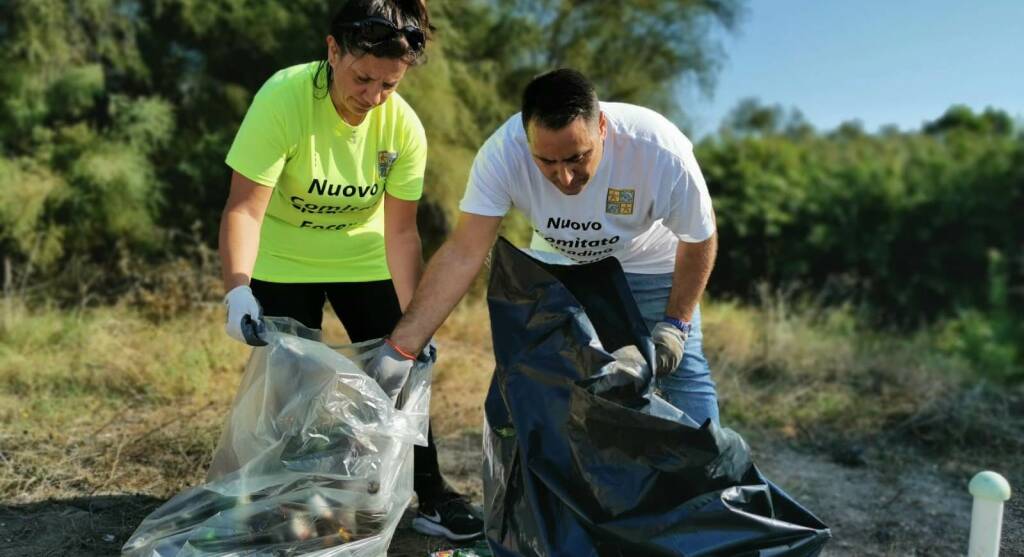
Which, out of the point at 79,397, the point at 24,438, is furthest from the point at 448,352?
the point at 24,438

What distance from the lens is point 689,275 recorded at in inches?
96.3

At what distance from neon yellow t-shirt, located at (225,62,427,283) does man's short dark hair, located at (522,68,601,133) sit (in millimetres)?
583

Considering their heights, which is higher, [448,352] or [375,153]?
[375,153]

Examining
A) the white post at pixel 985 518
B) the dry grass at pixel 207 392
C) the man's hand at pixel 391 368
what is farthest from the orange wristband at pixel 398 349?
the white post at pixel 985 518

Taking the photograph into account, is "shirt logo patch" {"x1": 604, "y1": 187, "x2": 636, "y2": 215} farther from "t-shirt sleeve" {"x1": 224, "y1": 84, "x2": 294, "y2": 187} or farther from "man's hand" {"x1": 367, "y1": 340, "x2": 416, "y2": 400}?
"t-shirt sleeve" {"x1": 224, "y1": 84, "x2": 294, "y2": 187}

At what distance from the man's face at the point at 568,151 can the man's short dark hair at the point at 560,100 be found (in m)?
0.02

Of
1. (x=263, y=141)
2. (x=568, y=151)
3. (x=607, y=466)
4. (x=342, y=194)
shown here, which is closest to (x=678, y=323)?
(x=607, y=466)

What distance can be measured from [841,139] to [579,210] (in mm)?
9094

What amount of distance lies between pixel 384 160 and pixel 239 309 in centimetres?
61

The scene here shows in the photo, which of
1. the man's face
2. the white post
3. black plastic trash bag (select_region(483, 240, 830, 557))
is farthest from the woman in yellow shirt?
the white post

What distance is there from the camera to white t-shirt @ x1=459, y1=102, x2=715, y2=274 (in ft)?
7.54

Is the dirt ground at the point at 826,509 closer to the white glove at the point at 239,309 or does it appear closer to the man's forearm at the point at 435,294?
the man's forearm at the point at 435,294

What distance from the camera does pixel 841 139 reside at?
1049cm

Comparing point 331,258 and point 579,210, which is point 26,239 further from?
point 579,210
